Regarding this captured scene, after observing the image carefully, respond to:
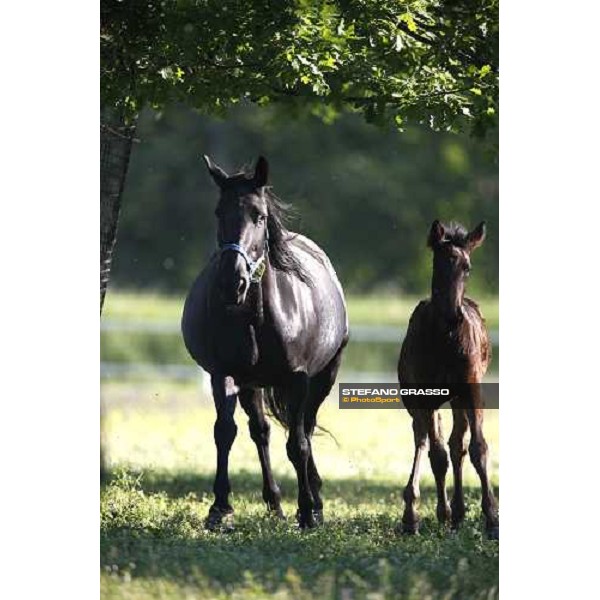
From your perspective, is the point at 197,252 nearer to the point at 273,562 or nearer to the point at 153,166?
the point at 153,166

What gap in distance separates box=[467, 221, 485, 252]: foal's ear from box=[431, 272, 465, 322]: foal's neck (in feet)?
0.82

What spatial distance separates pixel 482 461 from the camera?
8.28 m

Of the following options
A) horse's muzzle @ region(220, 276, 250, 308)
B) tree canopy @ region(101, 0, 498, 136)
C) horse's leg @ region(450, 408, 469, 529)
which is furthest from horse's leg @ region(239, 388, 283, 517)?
tree canopy @ region(101, 0, 498, 136)

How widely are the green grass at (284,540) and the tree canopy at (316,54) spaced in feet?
6.81

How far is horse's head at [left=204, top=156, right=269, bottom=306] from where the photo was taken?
758 centimetres

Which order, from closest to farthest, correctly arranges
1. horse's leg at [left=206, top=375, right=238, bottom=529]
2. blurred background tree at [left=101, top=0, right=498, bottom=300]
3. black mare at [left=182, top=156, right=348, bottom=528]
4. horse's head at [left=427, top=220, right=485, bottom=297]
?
black mare at [left=182, top=156, right=348, bottom=528]
horse's head at [left=427, top=220, right=485, bottom=297]
horse's leg at [left=206, top=375, right=238, bottom=529]
blurred background tree at [left=101, top=0, right=498, bottom=300]

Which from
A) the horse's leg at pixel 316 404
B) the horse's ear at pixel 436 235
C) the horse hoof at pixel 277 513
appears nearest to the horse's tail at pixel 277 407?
the horse's leg at pixel 316 404

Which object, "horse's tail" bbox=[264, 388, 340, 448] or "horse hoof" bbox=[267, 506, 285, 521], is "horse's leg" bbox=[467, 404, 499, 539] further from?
"horse hoof" bbox=[267, 506, 285, 521]

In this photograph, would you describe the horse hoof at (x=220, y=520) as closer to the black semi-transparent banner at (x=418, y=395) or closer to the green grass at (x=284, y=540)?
the green grass at (x=284, y=540)

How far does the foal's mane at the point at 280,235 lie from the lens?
26.4 feet

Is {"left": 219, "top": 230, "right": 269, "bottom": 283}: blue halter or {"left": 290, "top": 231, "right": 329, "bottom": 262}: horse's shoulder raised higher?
{"left": 290, "top": 231, "right": 329, "bottom": 262}: horse's shoulder
